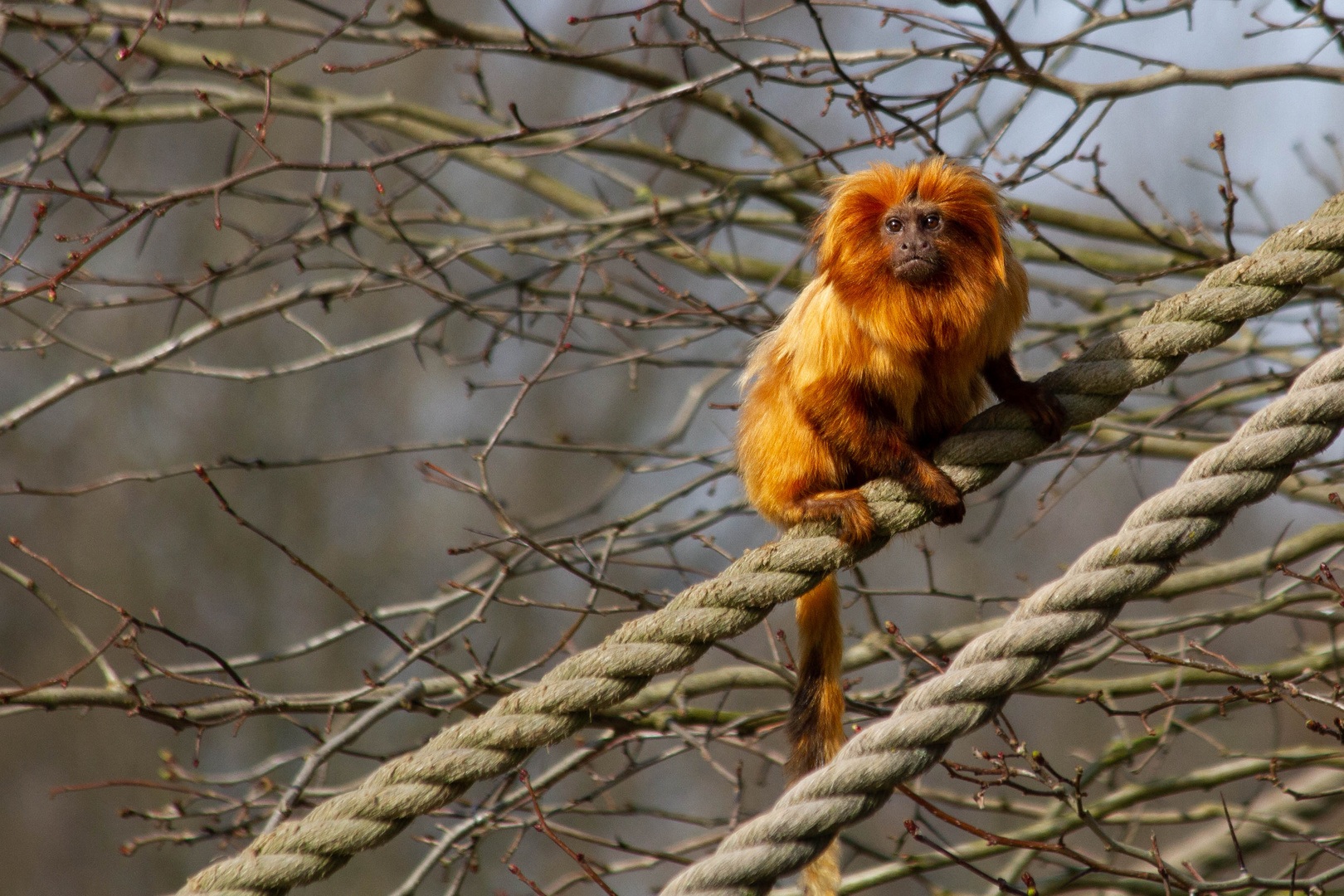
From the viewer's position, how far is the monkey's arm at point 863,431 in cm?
271

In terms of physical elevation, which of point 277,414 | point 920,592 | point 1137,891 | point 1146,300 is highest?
point 277,414

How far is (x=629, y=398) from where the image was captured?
1309 cm

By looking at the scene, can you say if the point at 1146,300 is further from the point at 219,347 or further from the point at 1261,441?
the point at 219,347

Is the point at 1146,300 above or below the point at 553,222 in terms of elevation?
below

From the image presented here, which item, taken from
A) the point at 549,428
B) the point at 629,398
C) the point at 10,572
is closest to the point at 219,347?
the point at 549,428

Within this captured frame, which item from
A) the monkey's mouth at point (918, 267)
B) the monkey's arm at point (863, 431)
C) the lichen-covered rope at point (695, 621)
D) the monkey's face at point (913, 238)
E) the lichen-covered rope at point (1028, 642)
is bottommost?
the lichen-covered rope at point (1028, 642)

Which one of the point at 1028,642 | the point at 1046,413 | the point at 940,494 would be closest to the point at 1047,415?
the point at 1046,413

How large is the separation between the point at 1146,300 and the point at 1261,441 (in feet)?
8.35

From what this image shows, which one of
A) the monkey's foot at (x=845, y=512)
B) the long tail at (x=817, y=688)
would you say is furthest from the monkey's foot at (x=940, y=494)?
the long tail at (x=817, y=688)

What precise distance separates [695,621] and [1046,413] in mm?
987

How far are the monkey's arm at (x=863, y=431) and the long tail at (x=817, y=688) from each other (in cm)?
39

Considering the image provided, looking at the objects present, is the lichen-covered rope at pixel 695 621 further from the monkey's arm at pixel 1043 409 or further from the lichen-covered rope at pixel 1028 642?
the lichen-covered rope at pixel 1028 642

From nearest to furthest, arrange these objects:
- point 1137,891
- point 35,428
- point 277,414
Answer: point 1137,891 → point 35,428 → point 277,414

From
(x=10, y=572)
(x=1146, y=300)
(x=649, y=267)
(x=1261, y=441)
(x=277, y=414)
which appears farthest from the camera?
(x=277, y=414)
